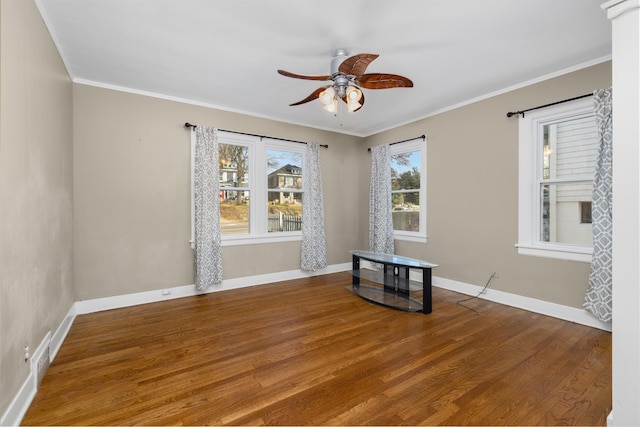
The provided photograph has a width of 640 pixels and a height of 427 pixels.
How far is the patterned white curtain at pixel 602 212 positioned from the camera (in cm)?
261

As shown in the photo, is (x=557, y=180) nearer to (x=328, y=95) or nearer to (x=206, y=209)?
(x=328, y=95)

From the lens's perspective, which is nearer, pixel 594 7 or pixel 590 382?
pixel 590 382

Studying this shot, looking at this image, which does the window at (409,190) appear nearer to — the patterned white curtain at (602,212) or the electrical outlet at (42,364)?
the patterned white curtain at (602,212)

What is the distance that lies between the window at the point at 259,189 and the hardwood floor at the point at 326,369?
1440 millimetres

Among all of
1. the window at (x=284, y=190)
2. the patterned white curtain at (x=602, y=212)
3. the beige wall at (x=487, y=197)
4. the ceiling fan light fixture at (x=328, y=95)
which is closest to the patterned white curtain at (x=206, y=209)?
the window at (x=284, y=190)

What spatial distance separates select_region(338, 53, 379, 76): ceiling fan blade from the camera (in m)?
2.09

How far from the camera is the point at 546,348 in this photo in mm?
2416

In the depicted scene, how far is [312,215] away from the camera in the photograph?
15.8 feet

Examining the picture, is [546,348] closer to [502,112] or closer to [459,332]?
[459,332]

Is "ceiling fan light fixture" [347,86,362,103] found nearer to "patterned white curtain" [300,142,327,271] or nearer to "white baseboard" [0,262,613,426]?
"patterned white curtain" [300,142,327,271]

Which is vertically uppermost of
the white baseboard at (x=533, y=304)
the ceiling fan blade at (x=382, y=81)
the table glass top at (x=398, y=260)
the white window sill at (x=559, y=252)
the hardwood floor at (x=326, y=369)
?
the ceiling fan blade at (x=382, y=81)

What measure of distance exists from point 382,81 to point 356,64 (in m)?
0.38

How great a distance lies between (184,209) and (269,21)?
2617 mm

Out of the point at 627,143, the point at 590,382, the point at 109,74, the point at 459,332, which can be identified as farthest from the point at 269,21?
the point at 590,382
